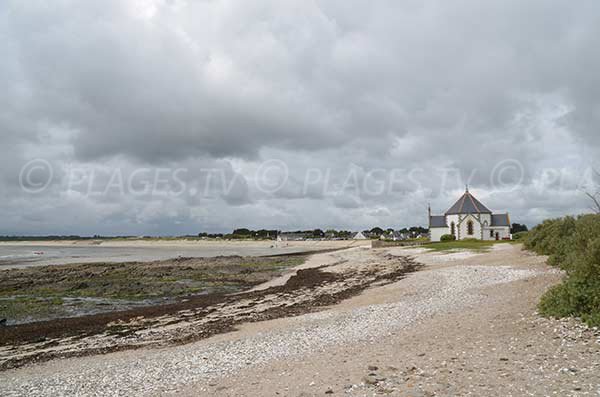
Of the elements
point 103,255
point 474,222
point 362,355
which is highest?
point 474,222

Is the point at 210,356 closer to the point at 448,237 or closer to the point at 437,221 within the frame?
the point at 448,237

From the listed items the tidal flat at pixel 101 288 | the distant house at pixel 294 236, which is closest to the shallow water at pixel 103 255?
the tidal flat at pixel 101 288

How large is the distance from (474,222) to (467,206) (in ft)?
12.1

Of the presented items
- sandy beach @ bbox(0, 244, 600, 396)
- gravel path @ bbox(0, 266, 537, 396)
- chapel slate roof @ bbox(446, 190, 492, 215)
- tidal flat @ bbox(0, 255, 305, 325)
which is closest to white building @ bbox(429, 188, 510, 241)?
chapel slate roof @ bbox(446, 190, 492, 215)

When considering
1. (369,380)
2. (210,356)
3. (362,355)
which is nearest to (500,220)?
(362,355)

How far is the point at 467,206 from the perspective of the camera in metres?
76.2

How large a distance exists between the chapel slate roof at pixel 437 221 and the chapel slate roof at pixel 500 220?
335 inches

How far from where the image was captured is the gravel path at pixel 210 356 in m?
9.66

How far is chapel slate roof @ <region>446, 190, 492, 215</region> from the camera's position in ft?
246

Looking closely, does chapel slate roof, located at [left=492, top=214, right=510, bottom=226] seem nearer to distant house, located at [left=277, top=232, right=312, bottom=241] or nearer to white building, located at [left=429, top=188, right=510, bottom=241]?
white building, located at [left=429, top=188, right=510, bottom=241]

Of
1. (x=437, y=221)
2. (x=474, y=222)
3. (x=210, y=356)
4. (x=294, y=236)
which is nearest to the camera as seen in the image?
(x=210, y=356)

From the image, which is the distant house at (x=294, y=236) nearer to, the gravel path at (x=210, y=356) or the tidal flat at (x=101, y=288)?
the tidal flat at (x=101, y=288)

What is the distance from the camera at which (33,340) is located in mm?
16750

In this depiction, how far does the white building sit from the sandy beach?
196 ft
